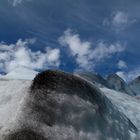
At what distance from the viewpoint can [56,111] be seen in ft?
16.1

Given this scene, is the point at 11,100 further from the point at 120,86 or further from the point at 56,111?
the point at 120,86

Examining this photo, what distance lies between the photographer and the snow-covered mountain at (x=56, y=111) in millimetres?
4617

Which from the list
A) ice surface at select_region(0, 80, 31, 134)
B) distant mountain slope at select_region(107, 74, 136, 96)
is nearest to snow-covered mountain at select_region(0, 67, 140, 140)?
ice surface at select_region(0, 80, 31, 134)

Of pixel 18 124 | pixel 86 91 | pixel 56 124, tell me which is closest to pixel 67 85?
pixel 86 91

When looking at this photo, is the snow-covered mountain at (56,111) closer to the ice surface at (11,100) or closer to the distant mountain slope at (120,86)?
the ice surface at (11,100)

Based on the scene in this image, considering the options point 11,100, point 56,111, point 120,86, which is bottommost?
point 56,111

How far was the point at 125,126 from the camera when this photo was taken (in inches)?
227

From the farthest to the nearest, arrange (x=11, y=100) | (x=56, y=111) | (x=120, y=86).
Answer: (x=120, y=86) → (x=11, y=100) → (x=56, y=111)

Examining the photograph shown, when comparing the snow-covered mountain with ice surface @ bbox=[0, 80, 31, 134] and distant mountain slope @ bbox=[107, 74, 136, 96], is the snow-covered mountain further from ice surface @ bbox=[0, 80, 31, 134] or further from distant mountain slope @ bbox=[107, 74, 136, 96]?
distant mountain slope @ bbox=[107, 74, 136, 96]

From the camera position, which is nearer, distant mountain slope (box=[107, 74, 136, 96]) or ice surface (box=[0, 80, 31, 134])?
ice surface (box=[0, 80, 31, 134])

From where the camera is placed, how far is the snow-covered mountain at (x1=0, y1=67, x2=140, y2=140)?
4617mm

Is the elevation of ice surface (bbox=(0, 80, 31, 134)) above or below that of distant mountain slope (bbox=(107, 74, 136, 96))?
below

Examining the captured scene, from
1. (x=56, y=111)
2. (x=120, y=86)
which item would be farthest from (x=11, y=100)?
(x=120, y=86)

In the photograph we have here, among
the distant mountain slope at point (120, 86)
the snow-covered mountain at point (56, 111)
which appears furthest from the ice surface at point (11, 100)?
the distant mountain slope at point (120, 86)
